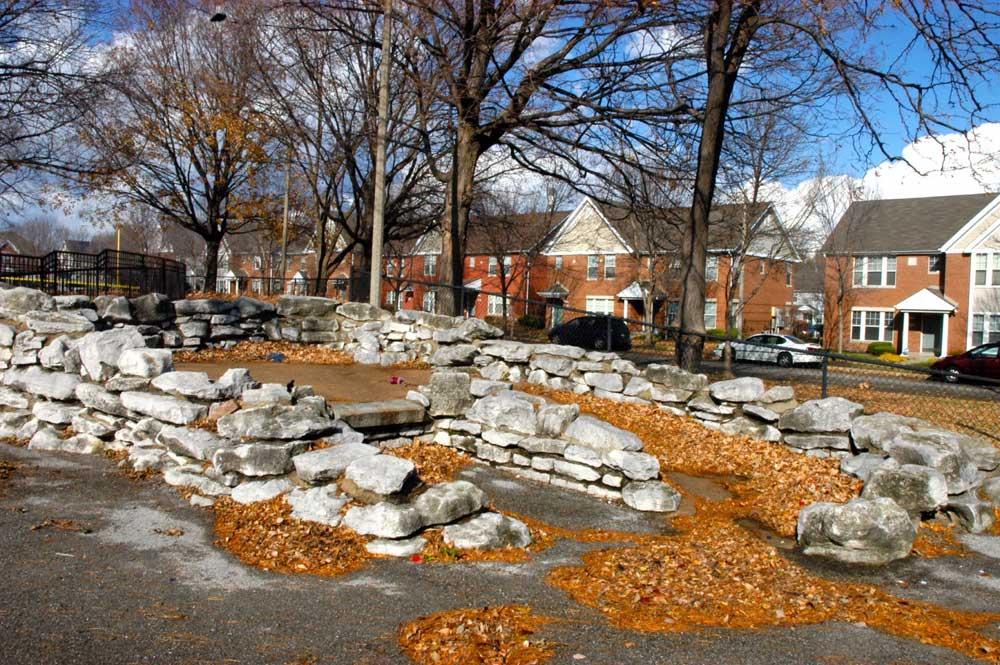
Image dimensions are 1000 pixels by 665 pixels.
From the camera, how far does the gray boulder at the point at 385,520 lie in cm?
517

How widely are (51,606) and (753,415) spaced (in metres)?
7.27

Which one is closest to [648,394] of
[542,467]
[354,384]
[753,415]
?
[753,415]

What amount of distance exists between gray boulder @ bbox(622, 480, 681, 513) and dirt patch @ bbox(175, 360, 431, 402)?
9.94 ft

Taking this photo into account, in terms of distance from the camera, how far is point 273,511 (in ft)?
18.3

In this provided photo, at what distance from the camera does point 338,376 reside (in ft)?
33.0

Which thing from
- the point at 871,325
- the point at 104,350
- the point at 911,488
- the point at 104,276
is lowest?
→ the point at 911,488

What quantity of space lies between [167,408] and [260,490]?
1.51 m

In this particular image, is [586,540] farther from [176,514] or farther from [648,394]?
[648,394]

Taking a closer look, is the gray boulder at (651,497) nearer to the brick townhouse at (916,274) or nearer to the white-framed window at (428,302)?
the white-framed window at (428,302)

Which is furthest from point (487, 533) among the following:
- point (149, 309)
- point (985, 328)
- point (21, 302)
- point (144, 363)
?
point (985, 328)

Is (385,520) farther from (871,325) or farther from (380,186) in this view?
(871,325)

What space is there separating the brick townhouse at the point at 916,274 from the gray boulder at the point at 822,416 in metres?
28.2

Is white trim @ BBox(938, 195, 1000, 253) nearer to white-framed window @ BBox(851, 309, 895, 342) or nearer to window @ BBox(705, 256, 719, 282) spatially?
white-framed window @ BBox(851, 309, 895, 342)

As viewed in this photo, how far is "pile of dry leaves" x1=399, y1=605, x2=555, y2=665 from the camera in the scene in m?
3.62
